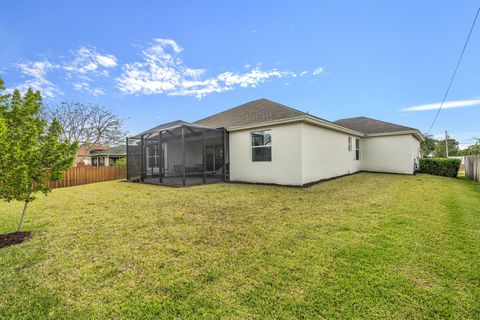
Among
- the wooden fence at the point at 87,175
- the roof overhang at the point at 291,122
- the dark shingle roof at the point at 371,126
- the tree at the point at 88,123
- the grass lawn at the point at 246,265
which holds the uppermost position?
the tree at the point at 88,123

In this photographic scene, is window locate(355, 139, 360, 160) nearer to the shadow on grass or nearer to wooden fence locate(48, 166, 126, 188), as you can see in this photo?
wooden fence locate(48, 166, 126, 188)

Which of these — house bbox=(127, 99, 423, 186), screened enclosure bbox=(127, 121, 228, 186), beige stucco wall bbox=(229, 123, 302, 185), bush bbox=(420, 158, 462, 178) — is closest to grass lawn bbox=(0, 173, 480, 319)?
beige stucco wall bbox=(229, 123, 302, 185)

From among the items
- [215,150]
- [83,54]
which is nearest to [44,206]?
[215,150]

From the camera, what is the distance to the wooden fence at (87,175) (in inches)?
455

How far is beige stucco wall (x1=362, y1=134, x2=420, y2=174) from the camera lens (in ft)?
46.2

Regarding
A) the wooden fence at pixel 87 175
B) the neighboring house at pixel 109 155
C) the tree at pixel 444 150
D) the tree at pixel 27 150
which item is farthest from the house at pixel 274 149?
the tree at pixel 444 150

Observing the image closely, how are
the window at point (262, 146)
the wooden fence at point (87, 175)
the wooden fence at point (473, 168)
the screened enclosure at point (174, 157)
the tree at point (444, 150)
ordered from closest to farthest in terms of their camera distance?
the window at point (262, 146), the wooden fence at point (473, 168), the wooden fence at point (87, 175), the screened enclosure at point (174, 157), the tree at point (444, 150)

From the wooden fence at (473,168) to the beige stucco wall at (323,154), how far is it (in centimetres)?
551

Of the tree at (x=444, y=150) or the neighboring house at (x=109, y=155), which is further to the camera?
the tree at (x=444, y=150)

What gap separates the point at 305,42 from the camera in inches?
490

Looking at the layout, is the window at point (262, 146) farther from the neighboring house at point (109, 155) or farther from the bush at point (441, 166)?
the neighboring house at point (109, 155)

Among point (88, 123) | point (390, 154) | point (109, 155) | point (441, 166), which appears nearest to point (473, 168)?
point (441, 166)

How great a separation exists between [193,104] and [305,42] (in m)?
12.4

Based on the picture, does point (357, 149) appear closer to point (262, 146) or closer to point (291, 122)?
point (291, 122)
